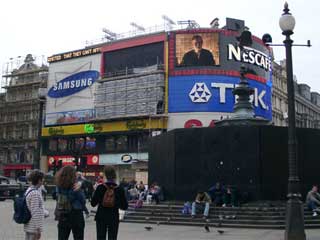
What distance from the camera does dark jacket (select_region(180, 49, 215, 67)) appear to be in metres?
59.5

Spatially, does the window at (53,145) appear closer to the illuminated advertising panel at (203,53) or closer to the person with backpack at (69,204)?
the illuminated advertising panel at (203,53)

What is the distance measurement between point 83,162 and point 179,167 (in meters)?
25.1

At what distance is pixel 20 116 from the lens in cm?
8350

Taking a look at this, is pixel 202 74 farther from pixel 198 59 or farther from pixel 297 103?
pixel 297 103

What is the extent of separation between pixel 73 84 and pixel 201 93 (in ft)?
68.6

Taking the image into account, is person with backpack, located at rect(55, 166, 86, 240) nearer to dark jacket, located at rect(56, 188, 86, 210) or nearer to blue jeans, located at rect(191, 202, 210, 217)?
dark jacket, located at rect(56, 188, 86, 210)

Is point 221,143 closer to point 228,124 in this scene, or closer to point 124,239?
point 228,124

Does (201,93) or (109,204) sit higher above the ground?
(201,93)

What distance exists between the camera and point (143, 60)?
2509 inches

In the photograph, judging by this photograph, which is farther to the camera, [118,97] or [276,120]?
[276,120]

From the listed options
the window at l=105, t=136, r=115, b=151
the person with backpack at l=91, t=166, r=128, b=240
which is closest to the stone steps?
the person with backpack at l=91, t=166, r=128, b=240

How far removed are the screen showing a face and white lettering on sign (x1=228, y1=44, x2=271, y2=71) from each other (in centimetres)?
202

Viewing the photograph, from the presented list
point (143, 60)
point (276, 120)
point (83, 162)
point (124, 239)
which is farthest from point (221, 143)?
point (276, 120)

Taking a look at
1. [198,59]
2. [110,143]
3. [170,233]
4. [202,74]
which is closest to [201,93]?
[202,74]
